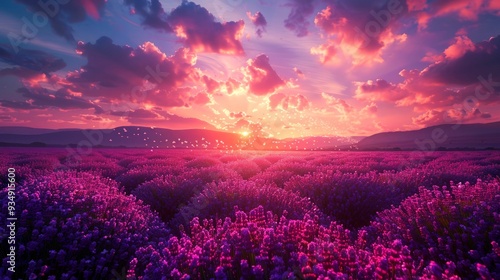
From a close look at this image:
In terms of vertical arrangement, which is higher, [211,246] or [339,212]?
[211,246]

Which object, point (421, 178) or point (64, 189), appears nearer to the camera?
point (64, 189)

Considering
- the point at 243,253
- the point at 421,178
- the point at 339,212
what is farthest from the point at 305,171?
the point at 243,253

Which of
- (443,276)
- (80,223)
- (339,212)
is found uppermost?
(443,276)

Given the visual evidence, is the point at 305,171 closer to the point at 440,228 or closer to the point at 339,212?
the point at 339,212

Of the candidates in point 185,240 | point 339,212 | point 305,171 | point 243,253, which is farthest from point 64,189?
point 305,171

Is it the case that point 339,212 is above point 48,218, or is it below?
below

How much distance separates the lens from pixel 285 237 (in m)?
2.47

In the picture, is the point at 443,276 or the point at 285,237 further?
the point at 285,237

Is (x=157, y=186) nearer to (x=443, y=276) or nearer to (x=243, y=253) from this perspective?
(x=243, y=253)

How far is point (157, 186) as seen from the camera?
6719 mm

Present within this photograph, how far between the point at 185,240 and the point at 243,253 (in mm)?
499

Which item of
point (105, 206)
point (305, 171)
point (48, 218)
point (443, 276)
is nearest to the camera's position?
point (443, 276)

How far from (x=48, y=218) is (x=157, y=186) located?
3380 millimetres

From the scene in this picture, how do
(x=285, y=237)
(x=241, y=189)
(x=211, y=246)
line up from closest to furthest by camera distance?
(x=211, y=246)
(x=285, y=237)
(x=241, y=189)
